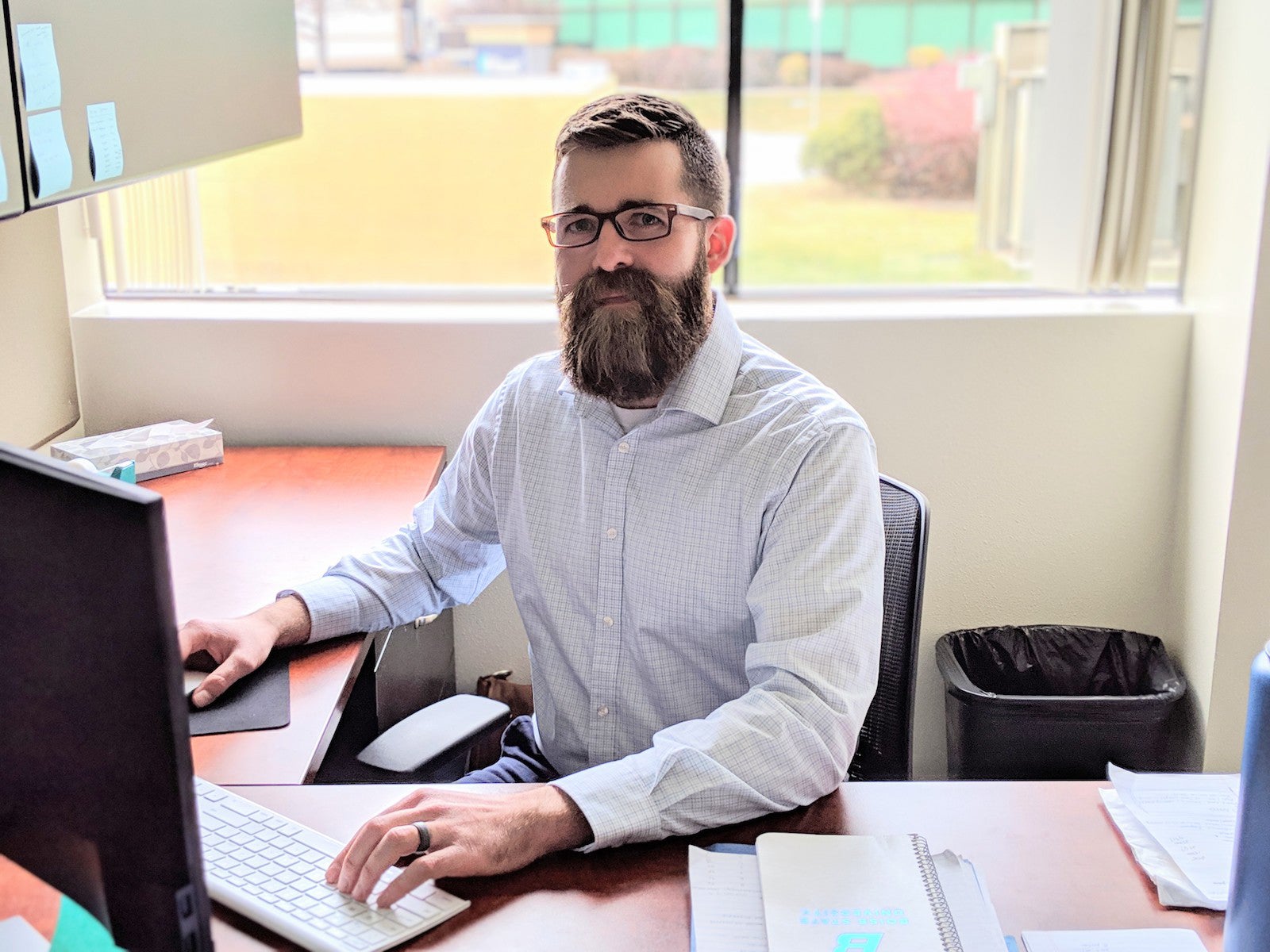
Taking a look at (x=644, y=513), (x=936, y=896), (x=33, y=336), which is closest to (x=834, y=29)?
(x=644, y=513)

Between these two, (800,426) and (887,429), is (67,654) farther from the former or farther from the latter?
(887,429)

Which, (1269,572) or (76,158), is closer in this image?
(76,158)

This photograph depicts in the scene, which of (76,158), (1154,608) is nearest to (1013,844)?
(76,158)

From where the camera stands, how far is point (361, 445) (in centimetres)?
262

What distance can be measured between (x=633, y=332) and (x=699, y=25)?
1421mm

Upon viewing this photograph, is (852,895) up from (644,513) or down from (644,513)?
down

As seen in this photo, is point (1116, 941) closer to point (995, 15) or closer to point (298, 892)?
point (298, 892)

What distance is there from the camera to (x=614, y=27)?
2826 mm

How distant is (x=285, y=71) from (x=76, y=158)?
87 cm

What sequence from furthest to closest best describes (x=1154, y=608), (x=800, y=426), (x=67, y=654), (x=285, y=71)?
1. (x=1154, y=608)
2. (x=285, y=71)
3. (x=800, y=426)
4. (x=67, y=654)

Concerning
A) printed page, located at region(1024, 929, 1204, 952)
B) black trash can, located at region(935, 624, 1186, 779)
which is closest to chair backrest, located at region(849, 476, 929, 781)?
printed page, located at region(1024, 929, 1204, 952)

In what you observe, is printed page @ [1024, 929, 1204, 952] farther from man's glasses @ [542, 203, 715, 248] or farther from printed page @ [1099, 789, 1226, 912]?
man's glasses @ [542, 203, 715, 248]

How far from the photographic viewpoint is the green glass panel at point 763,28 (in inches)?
105

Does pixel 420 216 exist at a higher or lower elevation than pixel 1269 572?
higher
